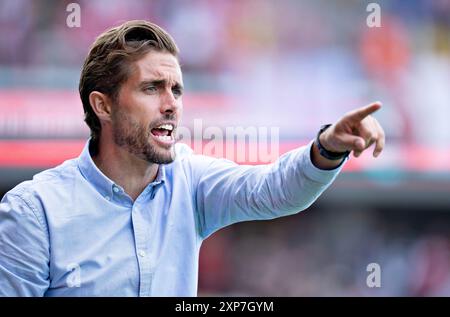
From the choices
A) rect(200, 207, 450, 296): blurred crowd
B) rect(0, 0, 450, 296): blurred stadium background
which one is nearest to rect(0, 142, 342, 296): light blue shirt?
rect(0, 0, 450, 296): blurred stadium background

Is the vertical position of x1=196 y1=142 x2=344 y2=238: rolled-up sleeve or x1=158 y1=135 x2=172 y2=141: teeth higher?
x1=158 y1=135 x2=172 y2=141: teeth

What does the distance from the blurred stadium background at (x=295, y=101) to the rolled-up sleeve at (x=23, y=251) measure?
2.26m

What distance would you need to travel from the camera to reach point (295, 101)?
13.0 ft

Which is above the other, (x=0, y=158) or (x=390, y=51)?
(x=390, y=51)

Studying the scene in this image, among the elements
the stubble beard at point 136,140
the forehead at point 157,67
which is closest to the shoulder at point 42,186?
the stubble beard at point 136,140

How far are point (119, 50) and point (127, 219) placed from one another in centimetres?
34

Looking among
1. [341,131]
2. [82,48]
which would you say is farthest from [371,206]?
[341,131]

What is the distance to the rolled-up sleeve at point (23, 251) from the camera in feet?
4.50

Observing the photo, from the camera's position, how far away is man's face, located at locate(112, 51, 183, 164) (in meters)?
1.52

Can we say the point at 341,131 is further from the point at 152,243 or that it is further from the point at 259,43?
the point at 259,43

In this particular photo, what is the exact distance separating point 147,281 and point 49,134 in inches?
99.4

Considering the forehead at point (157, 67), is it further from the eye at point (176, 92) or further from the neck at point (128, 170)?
the neck at point (128, 170)

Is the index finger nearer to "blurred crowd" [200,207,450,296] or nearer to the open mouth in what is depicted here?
the open mouth
